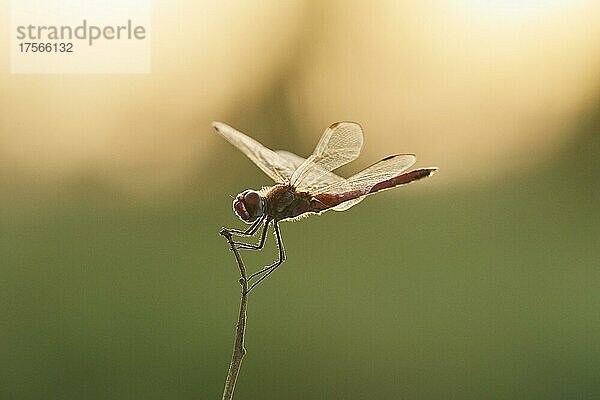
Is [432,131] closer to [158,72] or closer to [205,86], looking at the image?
[205,86]

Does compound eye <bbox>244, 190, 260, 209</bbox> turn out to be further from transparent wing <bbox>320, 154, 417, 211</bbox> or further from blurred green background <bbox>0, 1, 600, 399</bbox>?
blurred green background <bbox>0, 1, 600, 399</bbox>

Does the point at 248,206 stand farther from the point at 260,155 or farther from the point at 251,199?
the point at 260,155

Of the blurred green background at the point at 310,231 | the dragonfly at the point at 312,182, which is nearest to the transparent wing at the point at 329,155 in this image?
the dragonfly at the point at 312,182

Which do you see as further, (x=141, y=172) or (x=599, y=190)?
(x=599, y=190)

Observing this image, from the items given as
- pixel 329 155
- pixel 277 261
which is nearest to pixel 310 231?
pixel 329 155

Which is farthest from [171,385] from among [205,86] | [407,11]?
[407,11]

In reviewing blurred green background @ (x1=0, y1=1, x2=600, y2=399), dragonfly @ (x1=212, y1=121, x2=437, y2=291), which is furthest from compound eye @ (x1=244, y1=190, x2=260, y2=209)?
blurred green background @ (x1=0, y1=1, x2=600, y2=399)

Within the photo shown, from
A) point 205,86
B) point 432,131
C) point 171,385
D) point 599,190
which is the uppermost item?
point 205,86
